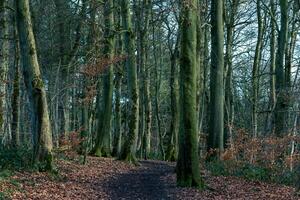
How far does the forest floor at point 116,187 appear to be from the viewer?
35.7 ft

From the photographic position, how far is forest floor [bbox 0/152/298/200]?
428 inches

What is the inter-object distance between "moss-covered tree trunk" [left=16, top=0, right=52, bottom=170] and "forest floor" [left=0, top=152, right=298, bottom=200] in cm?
84

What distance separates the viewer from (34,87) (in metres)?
13.2

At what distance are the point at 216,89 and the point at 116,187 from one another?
6999 mm

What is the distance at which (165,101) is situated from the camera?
42250 millimetres

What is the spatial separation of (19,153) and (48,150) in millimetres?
1959

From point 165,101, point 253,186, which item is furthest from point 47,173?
point 165,101

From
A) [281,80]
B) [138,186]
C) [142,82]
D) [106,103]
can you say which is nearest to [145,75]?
[142,82]

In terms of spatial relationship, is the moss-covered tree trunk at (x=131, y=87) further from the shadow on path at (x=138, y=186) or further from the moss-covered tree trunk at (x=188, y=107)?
the moss-covered tree trunk at (x=188, y=107)

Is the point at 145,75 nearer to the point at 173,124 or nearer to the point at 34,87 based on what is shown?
the point at 173,124

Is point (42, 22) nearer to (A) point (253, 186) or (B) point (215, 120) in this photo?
(B) point (215, 120)

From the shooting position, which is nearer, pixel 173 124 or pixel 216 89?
pixel 216 89

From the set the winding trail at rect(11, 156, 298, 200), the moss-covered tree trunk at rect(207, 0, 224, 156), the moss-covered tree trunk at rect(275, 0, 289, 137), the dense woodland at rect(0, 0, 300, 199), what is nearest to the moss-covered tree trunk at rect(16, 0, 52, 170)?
the dense woodland at rect(0, 0, 300, 199)

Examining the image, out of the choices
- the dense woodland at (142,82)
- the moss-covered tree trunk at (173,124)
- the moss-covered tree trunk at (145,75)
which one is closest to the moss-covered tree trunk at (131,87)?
the dense woodland at (142,82)
